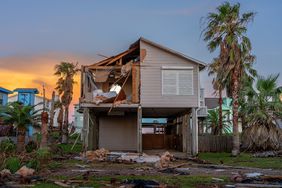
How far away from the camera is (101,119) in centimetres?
2702

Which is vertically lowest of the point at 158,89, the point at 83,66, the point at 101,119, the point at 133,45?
the point at 101,119

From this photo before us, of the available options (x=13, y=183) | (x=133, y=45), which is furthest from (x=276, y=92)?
(x=13, y=183)

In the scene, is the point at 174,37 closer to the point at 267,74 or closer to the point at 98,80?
the point at 98,80

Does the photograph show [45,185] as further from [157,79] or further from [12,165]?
[157,79]

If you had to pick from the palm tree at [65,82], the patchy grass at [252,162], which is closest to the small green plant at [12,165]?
the patchy grass at [252,162]

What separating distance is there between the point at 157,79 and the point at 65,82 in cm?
1907

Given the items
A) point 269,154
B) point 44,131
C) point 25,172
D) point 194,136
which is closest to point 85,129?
point 44,131

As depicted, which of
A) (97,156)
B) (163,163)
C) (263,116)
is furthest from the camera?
(263,116)

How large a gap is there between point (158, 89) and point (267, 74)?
29.4 feet

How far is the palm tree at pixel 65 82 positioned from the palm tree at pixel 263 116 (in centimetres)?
1963

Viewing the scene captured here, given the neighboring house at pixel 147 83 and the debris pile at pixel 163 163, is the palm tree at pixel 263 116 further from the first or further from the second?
the debris pile at pixel 163 163

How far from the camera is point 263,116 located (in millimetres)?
24359

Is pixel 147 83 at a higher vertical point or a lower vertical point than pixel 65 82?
lower

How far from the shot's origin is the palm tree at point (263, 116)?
79.4ft
